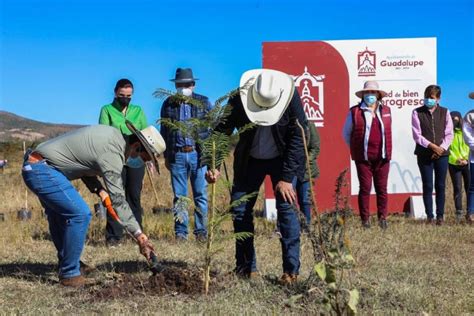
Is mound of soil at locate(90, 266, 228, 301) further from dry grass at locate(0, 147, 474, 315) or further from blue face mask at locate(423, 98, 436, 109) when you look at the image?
blue face mask at locate(423, 98, 436, 109)

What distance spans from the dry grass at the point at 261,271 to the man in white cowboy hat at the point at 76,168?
0.36 meters

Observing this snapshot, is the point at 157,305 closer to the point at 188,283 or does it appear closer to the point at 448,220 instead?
the point at 188,283

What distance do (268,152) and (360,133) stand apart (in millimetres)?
3614

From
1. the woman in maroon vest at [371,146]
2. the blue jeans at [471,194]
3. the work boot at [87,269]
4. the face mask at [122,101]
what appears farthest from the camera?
the blue jeans at [471,194]

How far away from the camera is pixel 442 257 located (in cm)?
724

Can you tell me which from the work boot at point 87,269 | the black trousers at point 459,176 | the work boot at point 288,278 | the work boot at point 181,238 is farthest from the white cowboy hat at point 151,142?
the black trousers at point 459,176

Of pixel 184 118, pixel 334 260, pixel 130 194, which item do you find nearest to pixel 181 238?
pixel 130 194

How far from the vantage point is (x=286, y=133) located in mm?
5621

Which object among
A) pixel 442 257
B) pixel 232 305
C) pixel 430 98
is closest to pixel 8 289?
pixel 232 305

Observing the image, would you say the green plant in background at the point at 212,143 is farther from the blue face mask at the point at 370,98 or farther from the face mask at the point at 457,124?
the face mask at the point at 457,124

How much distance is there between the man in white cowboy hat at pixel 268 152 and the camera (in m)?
5.43

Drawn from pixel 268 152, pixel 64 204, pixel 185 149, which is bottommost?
pixel 64 204

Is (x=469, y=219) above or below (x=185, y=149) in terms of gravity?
below

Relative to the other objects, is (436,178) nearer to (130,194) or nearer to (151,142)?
(130,194)
